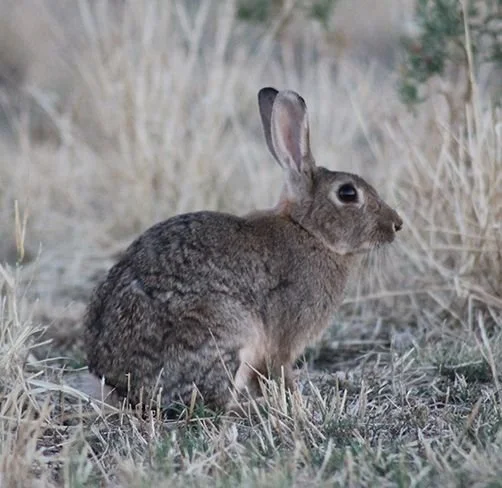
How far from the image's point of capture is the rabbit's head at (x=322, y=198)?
204 inches

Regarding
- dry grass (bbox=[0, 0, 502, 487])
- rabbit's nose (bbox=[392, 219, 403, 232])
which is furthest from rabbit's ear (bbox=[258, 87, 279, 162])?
dry grass (bbox=[0, 0, 502, 487])

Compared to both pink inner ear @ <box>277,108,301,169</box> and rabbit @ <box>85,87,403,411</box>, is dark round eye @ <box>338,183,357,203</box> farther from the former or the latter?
pink inner ear @ <box>277,108,301,169</box>

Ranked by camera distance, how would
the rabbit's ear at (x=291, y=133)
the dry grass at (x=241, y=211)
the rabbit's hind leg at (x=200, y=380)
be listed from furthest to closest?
the rabbit's ear at (x=291, y=133), the rabbit's hind leg at (x=200, y=380), the dry grass at (x=241, y=211)

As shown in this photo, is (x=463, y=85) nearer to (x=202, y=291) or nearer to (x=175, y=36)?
(x=175, y=36)

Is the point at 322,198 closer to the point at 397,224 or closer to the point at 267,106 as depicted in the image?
the point at 397,224

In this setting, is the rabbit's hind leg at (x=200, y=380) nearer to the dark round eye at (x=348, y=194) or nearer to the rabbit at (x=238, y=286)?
the rabbit at (x=238, y=286)

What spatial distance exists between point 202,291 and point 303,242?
622 millimetres

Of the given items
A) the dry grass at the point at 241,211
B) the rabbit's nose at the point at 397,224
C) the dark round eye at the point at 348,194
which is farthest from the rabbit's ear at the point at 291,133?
the dry grass at the point at 241,211

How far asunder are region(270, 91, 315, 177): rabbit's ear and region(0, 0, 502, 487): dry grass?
89 centimetres

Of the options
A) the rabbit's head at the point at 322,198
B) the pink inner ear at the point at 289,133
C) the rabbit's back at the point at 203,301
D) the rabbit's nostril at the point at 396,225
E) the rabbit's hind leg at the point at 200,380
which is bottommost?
the rabbit's hind leg at the point at 200,380

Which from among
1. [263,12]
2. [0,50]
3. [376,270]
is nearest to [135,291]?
[376,270]

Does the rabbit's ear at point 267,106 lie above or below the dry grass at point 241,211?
above

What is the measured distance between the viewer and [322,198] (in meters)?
5.23

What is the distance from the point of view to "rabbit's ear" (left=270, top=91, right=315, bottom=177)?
5129mm
